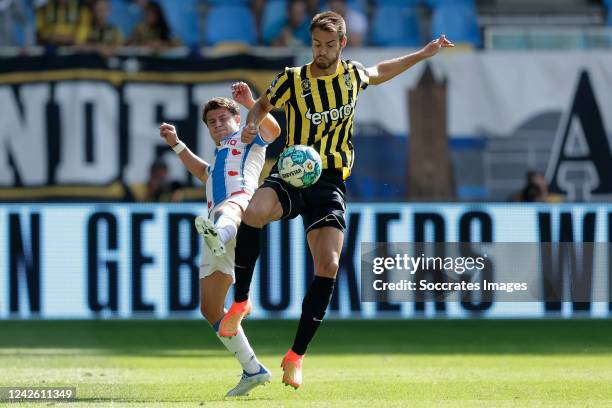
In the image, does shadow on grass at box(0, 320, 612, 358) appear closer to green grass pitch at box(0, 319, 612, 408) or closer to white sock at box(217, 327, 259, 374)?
green grass pitch at box(0, 319, 612, 408)

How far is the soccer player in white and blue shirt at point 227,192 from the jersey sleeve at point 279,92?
39 cm

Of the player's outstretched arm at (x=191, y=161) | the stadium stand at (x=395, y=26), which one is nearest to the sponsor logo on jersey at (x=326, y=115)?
the player's outstretched arm at (x=191, y=161)

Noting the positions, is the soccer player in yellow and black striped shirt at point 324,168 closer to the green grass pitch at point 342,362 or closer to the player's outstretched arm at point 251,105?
the player's outstretched arm at point 251,105

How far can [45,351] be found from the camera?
10688mm

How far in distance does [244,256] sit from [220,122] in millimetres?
1241

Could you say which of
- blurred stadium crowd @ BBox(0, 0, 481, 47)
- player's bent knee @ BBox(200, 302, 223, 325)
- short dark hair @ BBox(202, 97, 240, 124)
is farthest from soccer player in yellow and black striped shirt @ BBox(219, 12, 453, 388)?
blurred stadium crowd @ BBox(0, 0, 481, 47)

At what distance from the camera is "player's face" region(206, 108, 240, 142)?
8430 millimetres

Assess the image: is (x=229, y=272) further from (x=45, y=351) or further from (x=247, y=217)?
(x=45, y=351)

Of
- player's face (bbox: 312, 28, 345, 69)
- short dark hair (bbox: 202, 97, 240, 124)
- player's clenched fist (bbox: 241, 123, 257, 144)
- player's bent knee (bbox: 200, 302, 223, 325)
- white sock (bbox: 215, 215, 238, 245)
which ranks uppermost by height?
player's face (bbox: 312, 28, 345, 69)

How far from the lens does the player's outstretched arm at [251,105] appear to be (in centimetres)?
802

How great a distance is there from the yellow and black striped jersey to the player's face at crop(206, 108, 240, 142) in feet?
2.67

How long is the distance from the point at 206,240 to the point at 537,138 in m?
8.01

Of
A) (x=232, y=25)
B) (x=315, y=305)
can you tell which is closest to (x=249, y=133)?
(x=315, y=305)

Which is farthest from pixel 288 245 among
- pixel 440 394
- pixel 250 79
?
pixel 440 394
